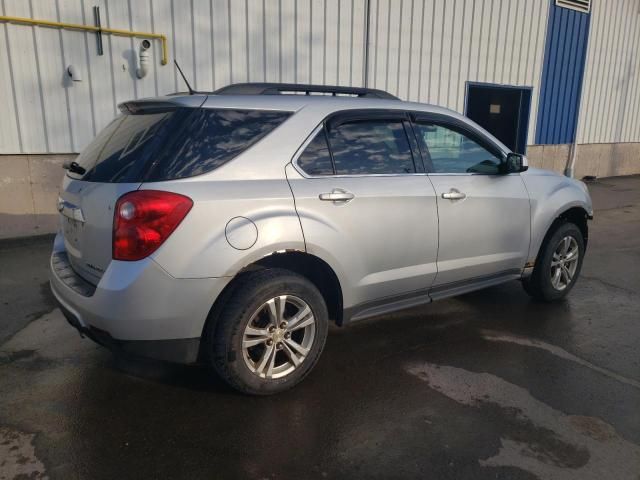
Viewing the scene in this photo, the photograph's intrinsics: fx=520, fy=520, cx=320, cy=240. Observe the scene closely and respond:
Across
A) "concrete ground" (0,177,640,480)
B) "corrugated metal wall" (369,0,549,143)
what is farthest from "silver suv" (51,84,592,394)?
"corrugated metal wall" (369,0,549,143)

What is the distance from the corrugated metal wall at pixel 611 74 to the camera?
13.2m

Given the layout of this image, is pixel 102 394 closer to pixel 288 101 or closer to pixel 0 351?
pixel 0 351

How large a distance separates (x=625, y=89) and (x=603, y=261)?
10493 mm

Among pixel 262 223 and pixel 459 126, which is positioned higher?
pixel 459 126

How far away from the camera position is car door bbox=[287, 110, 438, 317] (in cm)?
309

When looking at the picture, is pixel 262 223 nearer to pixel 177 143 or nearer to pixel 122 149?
pixel 177 143

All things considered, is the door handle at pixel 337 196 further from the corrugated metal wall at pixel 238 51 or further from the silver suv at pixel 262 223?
the corrugated metal wall at pixel 238 51

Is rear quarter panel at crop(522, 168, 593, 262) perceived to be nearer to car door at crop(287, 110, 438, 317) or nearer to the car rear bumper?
car door at crop(287, 110, 438, 317)

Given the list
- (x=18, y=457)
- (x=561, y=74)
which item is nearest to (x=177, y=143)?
(x=18, y=457)

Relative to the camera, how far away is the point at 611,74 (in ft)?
45.4

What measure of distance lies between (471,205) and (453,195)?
22 centimetres

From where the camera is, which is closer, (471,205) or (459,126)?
(471,205)

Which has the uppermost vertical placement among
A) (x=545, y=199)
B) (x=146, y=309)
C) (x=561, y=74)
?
(x=561, y=74)

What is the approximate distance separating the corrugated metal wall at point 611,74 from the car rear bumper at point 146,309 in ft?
43.8
